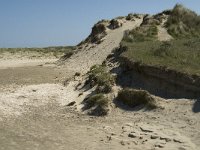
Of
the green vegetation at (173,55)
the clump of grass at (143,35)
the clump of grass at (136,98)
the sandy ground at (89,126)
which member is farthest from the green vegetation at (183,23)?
the clump of grass at (136,98)

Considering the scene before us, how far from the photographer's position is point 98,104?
16.9m

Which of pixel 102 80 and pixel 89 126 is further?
pixel 102 80

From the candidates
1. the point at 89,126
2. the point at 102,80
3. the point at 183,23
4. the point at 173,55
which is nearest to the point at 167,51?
the point at 173,55

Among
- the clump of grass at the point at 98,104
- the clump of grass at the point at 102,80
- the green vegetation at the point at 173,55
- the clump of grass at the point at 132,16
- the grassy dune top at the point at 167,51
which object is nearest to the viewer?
the clump of grass at the point at 98,104

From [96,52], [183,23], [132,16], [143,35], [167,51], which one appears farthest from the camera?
[132,16]

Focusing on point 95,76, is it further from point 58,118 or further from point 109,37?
point 109,37

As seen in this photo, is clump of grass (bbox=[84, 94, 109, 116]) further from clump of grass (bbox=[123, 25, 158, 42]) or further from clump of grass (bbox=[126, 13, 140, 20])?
clump of grass (bbox=[126, 13, 140, 20])

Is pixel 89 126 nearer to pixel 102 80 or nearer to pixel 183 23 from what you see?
pixel 102 80

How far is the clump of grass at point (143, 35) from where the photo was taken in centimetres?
2914

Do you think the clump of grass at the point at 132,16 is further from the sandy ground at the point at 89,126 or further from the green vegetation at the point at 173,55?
the sandy ground at the point at 89,126

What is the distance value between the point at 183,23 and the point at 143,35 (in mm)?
5914

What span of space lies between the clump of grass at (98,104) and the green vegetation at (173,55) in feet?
8.74

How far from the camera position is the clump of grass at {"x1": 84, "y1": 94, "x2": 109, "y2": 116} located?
651 inches

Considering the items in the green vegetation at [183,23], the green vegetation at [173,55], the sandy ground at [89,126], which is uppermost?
the green vegetation at [183,23]
